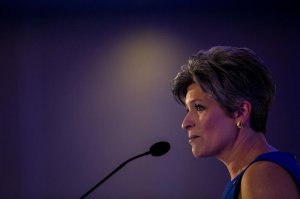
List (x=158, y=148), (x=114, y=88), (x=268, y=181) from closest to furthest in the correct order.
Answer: (x=268, y=181) < (x=158, y=148) < (x=114, y=88)

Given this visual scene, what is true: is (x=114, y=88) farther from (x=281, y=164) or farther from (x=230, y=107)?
(x=281, y=164)

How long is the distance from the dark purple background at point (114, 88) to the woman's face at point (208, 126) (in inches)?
68.8

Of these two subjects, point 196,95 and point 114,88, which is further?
point 114,88

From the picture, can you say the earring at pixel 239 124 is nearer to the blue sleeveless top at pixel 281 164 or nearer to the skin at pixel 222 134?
the skin at pixel 222 134

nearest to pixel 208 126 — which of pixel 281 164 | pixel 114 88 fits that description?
pixel 281 164

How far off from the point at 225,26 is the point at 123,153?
3.77ft

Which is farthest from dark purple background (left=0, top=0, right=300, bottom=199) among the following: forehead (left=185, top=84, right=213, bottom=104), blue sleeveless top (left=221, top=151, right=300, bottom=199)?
blue sleeveless top (left=221, top=151, right=300, bottom=199)

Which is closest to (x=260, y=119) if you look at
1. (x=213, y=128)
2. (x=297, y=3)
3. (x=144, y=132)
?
(x=213, y=128)

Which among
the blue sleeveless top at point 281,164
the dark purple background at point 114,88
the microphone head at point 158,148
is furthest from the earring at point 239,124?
the dark purple background at point 114,88

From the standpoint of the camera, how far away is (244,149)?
1.10 meters

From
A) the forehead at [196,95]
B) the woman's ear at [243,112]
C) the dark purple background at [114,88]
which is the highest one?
the forehead at [196,95]

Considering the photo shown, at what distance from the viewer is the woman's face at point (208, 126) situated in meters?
1.11

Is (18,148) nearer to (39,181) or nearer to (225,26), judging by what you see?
(39,181)

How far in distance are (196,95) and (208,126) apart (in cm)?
9
